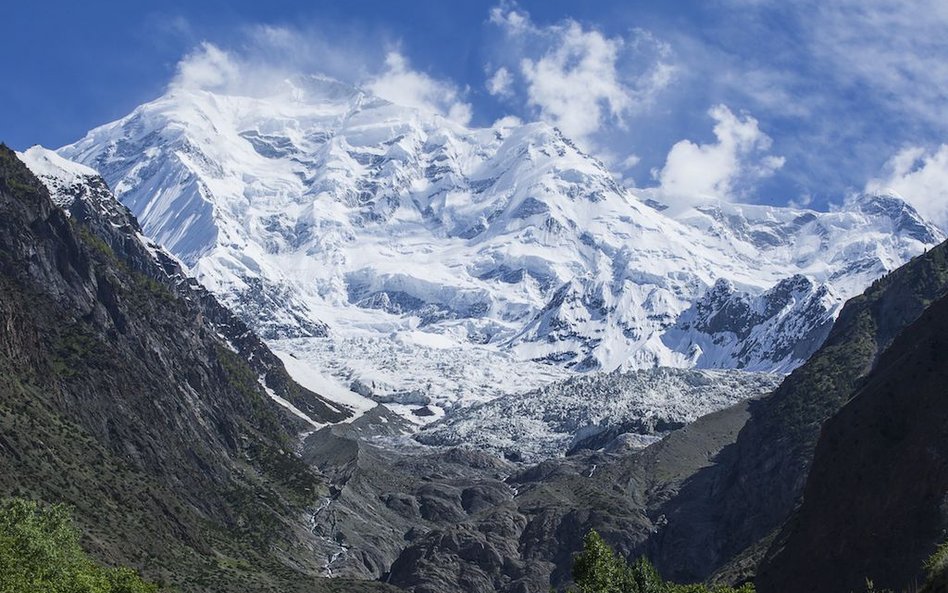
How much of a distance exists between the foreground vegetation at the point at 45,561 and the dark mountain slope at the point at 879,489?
81324 millimetres

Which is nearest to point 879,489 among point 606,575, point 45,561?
point 606,575

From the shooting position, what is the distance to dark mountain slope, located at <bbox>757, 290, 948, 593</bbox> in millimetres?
150750

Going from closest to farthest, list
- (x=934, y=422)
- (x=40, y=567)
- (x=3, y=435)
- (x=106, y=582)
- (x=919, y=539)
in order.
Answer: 1. (x=40, y=567)
2. (x=106, y=582)
3. (x=919, y=539)
4. (x=934, y=422)
5. (x=3, y=435)

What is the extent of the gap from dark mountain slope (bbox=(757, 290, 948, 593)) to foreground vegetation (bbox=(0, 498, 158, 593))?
267 ft

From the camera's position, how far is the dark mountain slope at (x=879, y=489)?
151 meters

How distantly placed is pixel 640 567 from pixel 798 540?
65509 mm

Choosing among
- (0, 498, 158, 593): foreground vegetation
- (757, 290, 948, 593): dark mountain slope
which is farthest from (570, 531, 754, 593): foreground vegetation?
(757, 290, 948, 593): dark mountain slope

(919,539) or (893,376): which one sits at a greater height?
(893,376)

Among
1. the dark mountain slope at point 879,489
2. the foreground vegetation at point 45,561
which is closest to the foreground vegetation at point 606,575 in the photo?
the foreground vegetation at point 45,561

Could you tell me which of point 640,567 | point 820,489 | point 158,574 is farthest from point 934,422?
point 158,574

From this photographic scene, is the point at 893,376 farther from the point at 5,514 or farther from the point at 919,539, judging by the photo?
the point at 5,514

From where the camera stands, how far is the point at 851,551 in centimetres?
15925

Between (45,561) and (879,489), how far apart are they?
97.3 metres

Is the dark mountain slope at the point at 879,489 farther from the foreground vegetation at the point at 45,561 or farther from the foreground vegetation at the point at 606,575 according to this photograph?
the foreground vegetation at the point at 45,561
